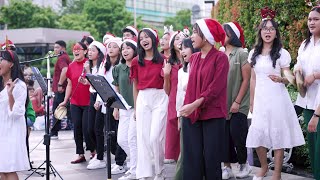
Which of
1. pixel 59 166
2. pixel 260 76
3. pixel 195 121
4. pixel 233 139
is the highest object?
pixel 260 76

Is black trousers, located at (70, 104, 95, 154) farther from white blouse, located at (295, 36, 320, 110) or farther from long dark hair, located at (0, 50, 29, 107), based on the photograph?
white blouse, located at (295, 36, 320, 110)

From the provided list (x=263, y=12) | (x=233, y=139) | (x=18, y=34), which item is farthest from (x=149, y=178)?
(x=18, y=34)

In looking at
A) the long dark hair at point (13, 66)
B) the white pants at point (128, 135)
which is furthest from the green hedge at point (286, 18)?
the long dark hair at point (13, 66)

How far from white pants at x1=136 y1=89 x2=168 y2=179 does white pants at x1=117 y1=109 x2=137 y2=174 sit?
53cm

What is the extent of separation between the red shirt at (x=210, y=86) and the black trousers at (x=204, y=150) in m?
0.10

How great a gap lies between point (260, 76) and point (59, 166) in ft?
14.5

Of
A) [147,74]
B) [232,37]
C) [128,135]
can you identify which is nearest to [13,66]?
[147,74]

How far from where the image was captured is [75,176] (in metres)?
8.29

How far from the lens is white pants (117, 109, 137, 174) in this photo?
762 cm

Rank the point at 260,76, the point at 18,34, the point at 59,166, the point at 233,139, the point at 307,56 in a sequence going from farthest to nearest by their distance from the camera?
1. the point at 18,34
2. the point at 59,166
3. the point at 233,139
4. the point at 260,76
5. the point at 307,56

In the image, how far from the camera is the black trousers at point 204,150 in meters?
5.44

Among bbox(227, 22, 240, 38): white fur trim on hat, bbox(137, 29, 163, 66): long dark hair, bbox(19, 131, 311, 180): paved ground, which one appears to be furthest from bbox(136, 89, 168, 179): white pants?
bbox(227, 22, 240, 38): white fur trim on hat

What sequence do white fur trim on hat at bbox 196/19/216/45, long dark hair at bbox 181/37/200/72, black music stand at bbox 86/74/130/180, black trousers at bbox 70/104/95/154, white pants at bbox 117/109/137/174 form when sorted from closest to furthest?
white fur trim on hat at bbox 196/19/216/45 < black music stand at bbox 86/74/130/180 < long dark hair at bbox 181/37/200/72 < white pants at bbox 117/109/137/174 < black trousers at bbox 70/104/95/154

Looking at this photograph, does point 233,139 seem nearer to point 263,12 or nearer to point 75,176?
point 263,12
